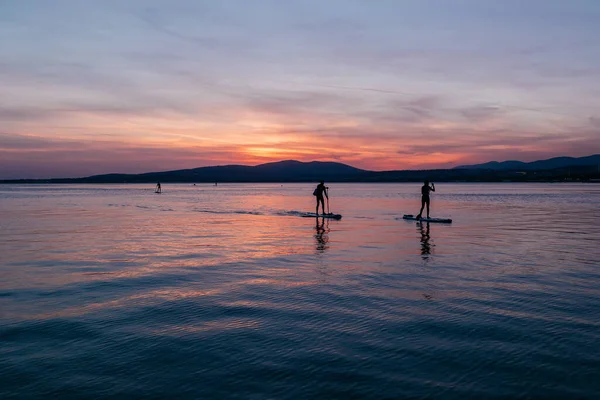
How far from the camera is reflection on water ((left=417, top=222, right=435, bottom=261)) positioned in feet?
56.3

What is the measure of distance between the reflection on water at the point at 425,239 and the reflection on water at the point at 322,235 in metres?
3.58

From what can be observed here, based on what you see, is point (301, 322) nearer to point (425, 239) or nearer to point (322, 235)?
point (425, 239)

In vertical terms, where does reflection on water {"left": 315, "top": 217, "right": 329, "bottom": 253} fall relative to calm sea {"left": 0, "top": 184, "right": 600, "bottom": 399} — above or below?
above

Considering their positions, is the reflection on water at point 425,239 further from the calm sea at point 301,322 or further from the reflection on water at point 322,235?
the reflection on water at point 322,235

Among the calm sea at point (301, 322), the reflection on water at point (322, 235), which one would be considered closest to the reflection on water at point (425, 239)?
the calm sea at point (301, 322)

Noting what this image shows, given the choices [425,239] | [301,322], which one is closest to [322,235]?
[425,239]

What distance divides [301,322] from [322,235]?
46.9 feet

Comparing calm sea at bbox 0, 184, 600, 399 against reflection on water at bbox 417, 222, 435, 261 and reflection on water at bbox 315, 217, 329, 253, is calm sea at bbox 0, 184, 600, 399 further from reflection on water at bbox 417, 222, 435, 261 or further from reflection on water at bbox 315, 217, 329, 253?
reflection on water at bbox 315, 217, 329, 253

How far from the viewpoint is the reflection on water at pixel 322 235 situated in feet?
62.4

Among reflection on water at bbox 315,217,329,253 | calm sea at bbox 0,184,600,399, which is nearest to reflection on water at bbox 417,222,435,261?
calm sea at bbox 0,184,600,399

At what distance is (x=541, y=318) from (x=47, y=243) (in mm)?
18064

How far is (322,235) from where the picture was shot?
23.2 m

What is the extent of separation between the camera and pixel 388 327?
8.60 metres

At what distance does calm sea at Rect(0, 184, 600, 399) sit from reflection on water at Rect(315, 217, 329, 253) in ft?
4.37
